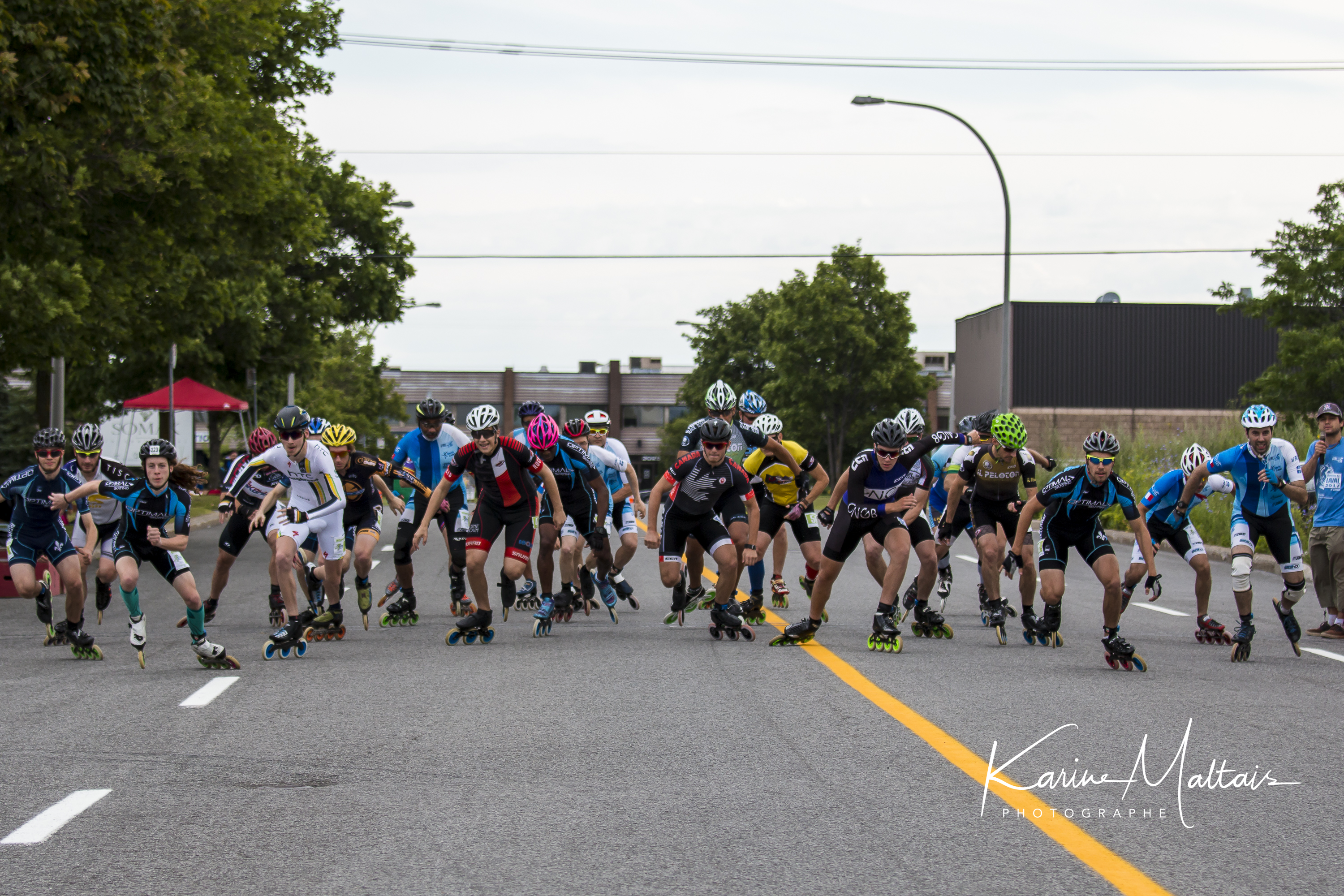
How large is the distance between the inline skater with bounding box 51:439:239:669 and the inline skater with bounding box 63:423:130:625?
17cm

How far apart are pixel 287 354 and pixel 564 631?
97.3 feet

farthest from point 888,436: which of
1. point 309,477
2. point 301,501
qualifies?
point 301,501

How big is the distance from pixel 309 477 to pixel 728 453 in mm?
3779

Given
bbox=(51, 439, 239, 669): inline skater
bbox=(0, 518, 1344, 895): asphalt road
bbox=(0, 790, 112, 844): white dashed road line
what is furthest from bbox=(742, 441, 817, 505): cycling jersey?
bbox=(0, 790, 112, 844): white dashed road line

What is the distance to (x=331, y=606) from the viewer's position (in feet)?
42.0

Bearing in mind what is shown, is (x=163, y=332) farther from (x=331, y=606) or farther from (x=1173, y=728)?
(x=1173, y=728)

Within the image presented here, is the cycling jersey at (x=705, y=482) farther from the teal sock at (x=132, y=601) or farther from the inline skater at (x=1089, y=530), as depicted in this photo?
the teal sock at (x=132, y=601)

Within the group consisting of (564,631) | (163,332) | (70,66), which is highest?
(70,66)

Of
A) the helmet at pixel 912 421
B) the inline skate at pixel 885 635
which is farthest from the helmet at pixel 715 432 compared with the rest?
the inline skate at pixel 885 635

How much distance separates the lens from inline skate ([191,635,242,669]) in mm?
10742

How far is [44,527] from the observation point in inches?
502

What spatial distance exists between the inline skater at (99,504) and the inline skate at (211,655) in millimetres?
874

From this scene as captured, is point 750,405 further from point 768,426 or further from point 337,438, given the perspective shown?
point 337,438

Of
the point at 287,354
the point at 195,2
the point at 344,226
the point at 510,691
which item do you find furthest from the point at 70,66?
the point at 344,226
